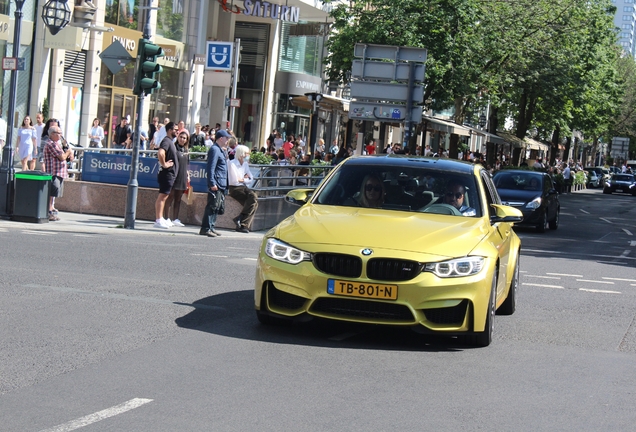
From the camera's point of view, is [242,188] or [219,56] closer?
[242,188]

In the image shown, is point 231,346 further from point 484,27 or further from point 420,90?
point 484,27

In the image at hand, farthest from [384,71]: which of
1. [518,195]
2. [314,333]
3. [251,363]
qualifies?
[251,363]

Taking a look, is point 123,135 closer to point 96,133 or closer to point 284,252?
point 96,133

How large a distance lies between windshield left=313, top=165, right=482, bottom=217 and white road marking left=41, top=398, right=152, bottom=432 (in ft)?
12.5

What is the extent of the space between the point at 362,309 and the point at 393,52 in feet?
64.6

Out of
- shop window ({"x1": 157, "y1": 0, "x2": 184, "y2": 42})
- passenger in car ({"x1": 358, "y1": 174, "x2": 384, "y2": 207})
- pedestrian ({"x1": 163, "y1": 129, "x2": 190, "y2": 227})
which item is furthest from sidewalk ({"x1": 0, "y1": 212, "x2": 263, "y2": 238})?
shop window ({"x1": 157, "y1": 0, "x2": 184, "y2": 42})

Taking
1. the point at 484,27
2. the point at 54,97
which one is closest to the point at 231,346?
the point at 54,97

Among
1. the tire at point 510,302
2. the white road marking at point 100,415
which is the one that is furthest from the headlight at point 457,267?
the white road marking at point 100,415

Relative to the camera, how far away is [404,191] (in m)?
9.65

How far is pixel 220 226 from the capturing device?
21.1 m

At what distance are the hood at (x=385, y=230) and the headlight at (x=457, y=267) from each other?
6cm

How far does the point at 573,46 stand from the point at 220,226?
31.8 meters

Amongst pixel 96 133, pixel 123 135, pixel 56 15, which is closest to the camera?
pixel 56 15

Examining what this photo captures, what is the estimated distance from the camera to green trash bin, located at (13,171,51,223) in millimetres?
18781
